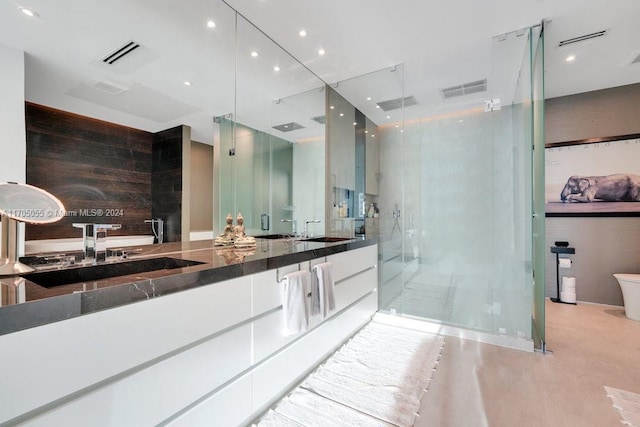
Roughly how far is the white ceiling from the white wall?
0.04 metres

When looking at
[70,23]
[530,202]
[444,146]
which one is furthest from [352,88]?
[70,23]

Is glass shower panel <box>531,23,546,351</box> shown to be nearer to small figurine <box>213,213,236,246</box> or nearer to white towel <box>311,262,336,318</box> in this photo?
white towel <box>311,262,336,318</box>

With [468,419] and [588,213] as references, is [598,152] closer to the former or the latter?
[588,213]

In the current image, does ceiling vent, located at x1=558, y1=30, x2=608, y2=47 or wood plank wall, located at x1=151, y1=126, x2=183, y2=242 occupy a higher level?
ceiling vent, located at x1=558, y1=30, x2=608, y2=47

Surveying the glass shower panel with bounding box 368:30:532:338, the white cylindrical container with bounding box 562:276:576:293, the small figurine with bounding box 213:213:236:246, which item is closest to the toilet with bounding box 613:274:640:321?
the white cylindrical container with bounding box 562:276:576:293

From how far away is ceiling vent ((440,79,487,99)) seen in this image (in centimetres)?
322

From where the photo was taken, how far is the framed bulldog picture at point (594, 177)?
3422 mm

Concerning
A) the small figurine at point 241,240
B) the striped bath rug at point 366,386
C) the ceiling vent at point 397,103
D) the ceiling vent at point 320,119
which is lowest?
the striped bath rug at point 366,386

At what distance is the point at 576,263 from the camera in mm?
3723

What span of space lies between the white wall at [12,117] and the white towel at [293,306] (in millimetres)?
1366

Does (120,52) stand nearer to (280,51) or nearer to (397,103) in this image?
(280,51)

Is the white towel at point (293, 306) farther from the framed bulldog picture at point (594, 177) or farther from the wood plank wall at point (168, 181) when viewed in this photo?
the framed bulldog picture at point (594, 177)

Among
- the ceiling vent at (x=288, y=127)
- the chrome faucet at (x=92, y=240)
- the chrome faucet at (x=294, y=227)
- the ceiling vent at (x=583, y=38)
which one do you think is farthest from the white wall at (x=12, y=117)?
the ceiling vent at (x=583, y=38)

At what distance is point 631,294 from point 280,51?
15.0 ft
